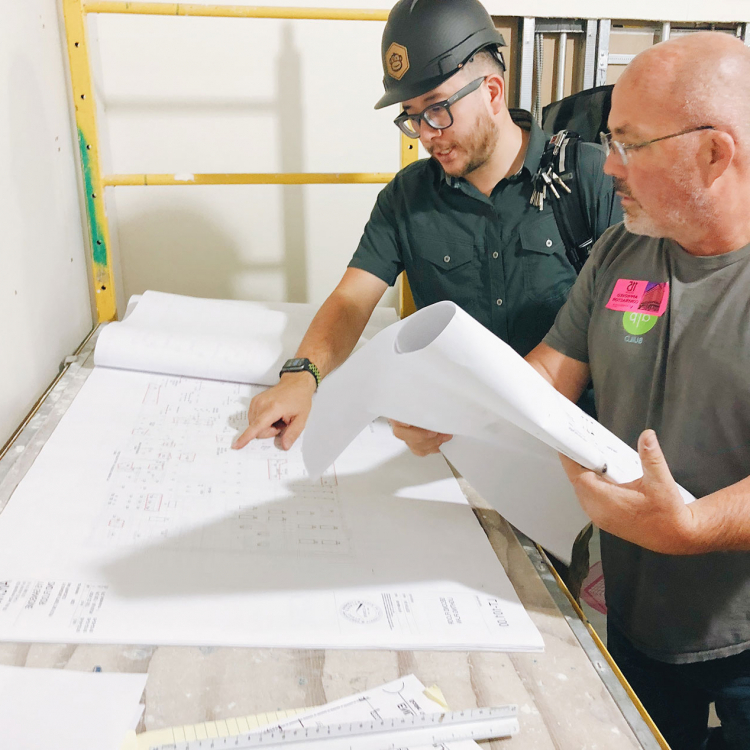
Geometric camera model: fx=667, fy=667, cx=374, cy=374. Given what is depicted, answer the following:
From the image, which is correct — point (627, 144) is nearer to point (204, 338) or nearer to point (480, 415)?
point (480, 415)

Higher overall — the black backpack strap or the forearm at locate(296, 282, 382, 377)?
the black backpack strap

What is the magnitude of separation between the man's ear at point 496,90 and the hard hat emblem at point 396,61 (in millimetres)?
198

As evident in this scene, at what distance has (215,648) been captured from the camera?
0.65 m

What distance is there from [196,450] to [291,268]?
1.16 m

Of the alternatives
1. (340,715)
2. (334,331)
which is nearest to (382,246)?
(334,331)

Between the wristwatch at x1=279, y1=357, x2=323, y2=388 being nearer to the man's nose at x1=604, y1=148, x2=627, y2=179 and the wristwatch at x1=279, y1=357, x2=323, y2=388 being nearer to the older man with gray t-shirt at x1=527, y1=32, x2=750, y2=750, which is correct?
the older man with gray t-shirt at x1=527, y1=32, x2=750, y2=750

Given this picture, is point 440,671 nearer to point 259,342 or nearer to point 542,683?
point 542,683

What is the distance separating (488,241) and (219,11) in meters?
0.82

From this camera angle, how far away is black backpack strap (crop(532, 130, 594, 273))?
1.39 m

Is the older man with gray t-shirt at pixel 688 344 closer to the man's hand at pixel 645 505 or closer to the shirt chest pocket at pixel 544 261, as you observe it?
the man's hand at pixel 645 505

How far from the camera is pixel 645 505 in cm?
69

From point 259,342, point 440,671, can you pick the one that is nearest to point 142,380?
point 259,342

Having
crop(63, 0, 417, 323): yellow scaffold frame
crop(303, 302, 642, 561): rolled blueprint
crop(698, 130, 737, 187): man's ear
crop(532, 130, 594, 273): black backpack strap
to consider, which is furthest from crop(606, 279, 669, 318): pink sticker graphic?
crop(63, 0, 417, 323): yellow scaffold frame

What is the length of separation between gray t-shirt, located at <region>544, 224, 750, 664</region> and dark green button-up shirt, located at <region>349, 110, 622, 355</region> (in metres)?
0.39
